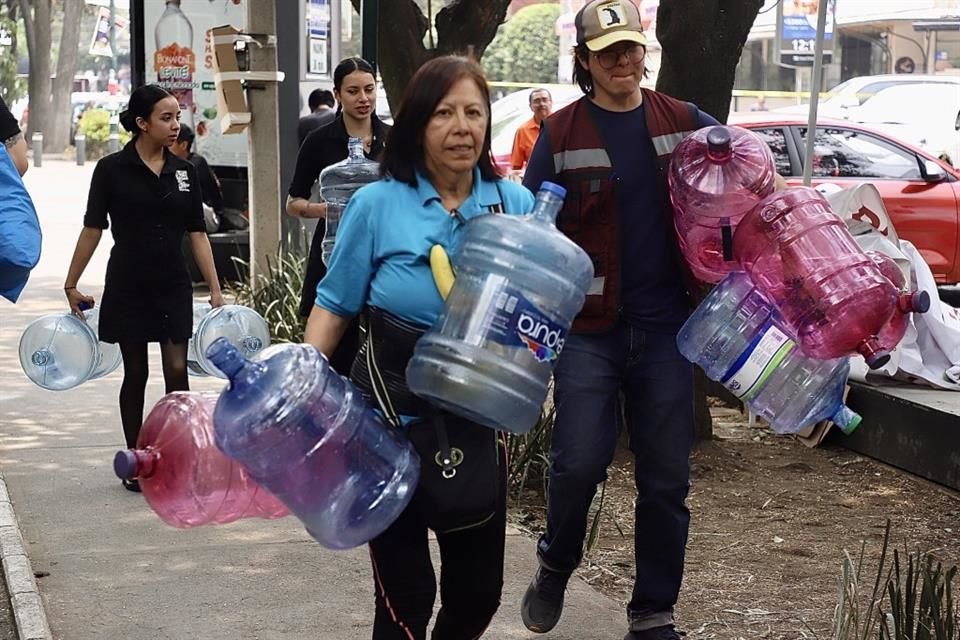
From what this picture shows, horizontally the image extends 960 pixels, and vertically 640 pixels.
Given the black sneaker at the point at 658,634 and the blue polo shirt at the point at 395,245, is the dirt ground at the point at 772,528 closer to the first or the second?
the black sneaker at the point at 658,634

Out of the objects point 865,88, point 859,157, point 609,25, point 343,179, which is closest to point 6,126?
point 343,179

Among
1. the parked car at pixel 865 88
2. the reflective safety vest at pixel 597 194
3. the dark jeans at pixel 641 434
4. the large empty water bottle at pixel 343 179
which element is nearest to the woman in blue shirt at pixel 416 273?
the reflective safety vest at pixel 597 194

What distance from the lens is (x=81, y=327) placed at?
326 inches

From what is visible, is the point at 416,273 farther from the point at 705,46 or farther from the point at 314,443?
the point at 705,46

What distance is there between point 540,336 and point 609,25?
5.03 ft

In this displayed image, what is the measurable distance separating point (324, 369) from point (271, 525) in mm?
3112

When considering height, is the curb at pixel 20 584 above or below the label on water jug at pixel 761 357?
below

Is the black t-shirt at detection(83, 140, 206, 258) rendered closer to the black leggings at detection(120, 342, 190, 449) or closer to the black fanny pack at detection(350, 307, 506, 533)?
the black leggings at detection(120, 342, 190, 449)

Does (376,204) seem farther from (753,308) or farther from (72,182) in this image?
(72,182)

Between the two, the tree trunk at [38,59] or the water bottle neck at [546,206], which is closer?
the water bottle neck at [546,206]

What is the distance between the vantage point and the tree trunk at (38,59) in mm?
42688

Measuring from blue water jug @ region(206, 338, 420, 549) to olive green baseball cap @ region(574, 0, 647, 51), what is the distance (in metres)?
1.60

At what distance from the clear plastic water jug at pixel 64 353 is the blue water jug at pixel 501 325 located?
4.97 metres

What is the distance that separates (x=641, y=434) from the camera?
4832 millimetres
